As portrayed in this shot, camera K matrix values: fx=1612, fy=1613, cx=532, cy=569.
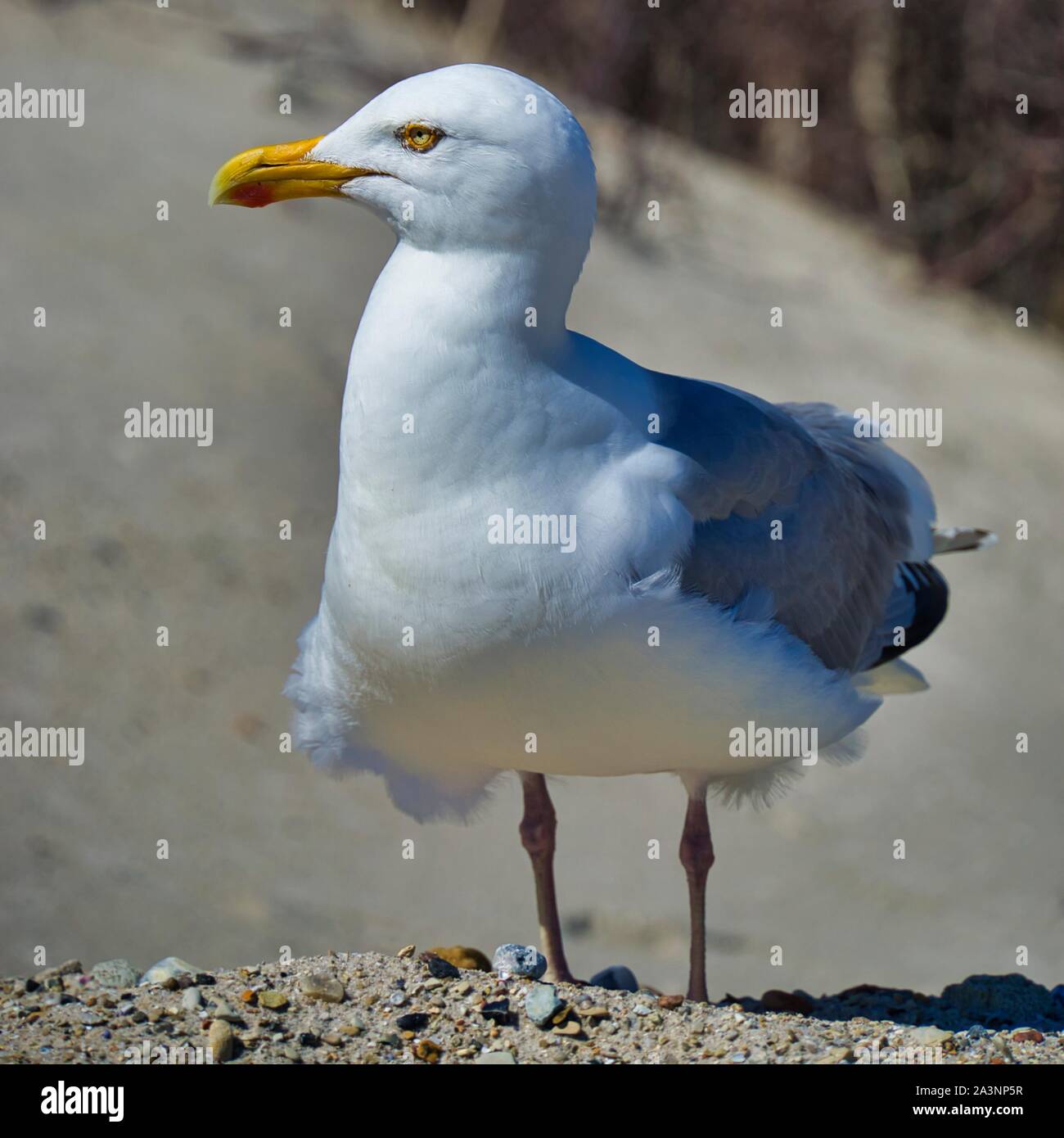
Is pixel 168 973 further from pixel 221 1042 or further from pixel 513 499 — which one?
pixel 513 499

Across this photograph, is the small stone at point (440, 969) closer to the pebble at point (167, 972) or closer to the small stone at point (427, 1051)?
the small stone at point (427, 1051)

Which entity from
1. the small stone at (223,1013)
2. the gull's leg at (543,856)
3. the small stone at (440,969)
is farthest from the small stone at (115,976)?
the gull's leg at (543,856)

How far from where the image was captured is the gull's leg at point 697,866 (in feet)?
16.3

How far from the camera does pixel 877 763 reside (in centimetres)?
904

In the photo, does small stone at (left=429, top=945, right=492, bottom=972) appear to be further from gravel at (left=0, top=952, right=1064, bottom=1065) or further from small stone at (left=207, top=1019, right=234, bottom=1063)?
small stone at (left=207, top=1019, right=234, bottom=1063)

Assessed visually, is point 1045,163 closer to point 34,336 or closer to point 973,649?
point 973,649

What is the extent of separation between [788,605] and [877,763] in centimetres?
456

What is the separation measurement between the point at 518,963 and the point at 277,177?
219 centimetres

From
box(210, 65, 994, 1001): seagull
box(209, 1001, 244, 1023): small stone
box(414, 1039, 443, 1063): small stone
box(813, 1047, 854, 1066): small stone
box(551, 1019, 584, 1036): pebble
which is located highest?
box(210, 65, 994, 1001): seagull

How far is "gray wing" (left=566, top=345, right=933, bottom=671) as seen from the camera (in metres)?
4.32

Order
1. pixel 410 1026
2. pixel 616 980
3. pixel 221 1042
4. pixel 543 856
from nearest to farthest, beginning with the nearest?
1. pixel 221 1042
2. pixel 410 1026
3. pixel 543 856
4. pixel 616 980

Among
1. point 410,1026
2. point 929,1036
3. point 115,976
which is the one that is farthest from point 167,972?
point 929,1036

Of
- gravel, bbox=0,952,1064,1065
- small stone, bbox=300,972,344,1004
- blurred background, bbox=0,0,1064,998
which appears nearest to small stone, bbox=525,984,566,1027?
gravel, bbox=0,952,1064,1065

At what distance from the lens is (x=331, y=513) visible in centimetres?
920
